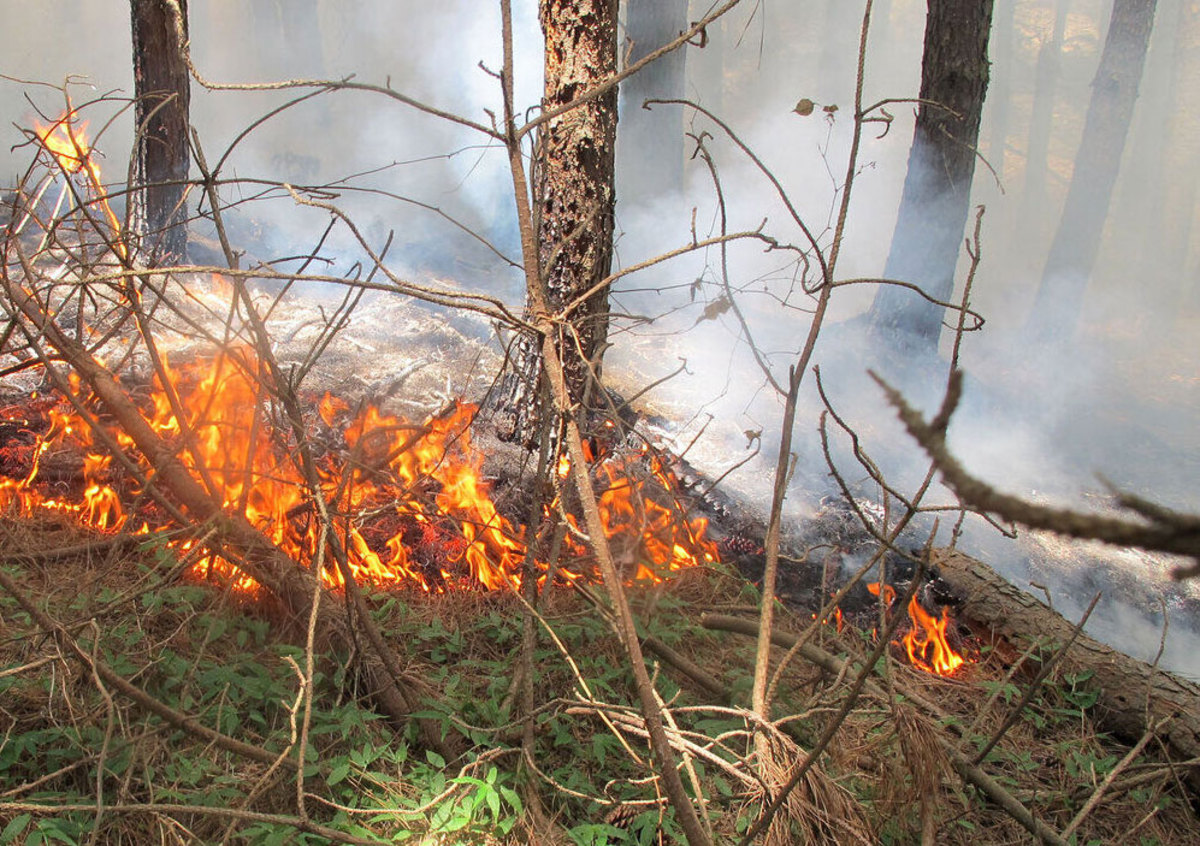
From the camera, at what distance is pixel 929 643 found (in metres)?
3.78

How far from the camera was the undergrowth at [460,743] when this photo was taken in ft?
6.69

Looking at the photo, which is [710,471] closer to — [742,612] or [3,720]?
[742,612]

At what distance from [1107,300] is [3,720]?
27076 mm

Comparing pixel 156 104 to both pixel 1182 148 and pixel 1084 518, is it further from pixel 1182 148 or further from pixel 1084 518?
pixel 1182 148

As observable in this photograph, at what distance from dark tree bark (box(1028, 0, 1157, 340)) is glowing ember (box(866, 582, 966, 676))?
500 inches

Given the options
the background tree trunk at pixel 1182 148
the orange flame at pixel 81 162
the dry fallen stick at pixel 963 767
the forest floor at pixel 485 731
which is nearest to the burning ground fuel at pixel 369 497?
the forest floor at pixel 485 731

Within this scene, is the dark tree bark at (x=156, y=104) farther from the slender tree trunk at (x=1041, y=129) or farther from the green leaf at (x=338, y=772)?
the slender tree trunk at (x=1041, y=129)

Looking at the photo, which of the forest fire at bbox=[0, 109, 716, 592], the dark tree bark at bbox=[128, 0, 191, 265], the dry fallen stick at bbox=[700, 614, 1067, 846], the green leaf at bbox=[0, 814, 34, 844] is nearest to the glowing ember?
the dry fallen stick at bbox=[700, 614, 1067, 846]

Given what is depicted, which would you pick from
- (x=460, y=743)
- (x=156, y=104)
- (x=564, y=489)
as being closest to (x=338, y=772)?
(x=460, y=743)

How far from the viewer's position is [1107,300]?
75.8ft

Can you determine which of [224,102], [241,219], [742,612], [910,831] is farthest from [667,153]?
[910,831]

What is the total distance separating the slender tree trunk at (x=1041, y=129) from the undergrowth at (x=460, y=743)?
106ft

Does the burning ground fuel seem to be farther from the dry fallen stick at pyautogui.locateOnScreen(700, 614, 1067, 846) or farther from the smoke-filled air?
the dry fallen stick at pyautogui.locateOnScreen(700, 614, 1067, 846)

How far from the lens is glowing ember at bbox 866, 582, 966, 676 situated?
3.68m
